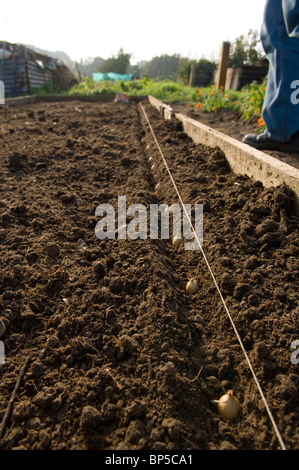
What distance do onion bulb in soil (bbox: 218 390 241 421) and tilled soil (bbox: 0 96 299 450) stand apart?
0.08ft

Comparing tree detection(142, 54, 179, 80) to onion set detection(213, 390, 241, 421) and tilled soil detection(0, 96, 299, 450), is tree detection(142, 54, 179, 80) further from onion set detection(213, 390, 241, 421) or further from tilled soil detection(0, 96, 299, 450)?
onion set detection(213, 390, 241, 421)

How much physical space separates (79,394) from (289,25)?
3499mm

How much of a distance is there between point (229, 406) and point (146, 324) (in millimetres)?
582

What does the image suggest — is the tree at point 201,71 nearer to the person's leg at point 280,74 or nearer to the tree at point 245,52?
the tree at point 245,52

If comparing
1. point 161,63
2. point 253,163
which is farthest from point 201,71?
point 161,63

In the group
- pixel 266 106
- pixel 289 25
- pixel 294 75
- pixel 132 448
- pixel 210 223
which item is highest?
pixel 289 25

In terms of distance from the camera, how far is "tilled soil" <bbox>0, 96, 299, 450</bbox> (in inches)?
52.2

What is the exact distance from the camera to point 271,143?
3.60 m

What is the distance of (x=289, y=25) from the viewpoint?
300 cm

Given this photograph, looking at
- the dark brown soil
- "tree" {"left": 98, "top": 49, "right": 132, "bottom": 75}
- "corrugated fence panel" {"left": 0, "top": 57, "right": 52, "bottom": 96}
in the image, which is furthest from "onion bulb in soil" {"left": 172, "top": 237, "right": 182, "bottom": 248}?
"tree" {"left": 98, "top": 49, "right": 132, "bottom": 75}

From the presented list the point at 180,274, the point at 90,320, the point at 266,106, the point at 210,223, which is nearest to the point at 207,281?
the point at 180,274

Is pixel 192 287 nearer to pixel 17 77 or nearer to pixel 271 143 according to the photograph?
pixel 271 143

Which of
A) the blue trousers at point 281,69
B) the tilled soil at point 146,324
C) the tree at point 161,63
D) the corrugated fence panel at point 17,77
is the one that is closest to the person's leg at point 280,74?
the blue trousers at point 281,69

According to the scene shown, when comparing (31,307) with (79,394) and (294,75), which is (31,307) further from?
(294,75)
